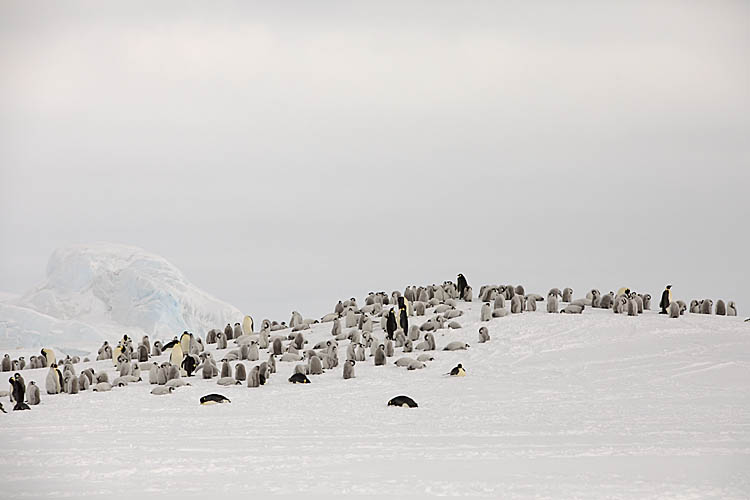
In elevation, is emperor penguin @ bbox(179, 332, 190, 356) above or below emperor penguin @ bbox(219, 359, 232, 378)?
above

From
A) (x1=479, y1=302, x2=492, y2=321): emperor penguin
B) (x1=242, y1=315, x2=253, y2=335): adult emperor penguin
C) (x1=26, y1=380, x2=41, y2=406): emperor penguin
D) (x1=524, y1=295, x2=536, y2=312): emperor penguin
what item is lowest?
(x1=26, y1=380, x2=41, y2=406): emperor penguin

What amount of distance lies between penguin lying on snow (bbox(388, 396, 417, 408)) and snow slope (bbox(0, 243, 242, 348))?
76.4ft

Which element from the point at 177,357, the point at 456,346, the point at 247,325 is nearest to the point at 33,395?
the point at 177,357

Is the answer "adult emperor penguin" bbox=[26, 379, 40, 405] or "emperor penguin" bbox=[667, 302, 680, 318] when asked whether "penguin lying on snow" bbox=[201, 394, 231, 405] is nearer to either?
"adult emperor penguin" bbox=[26, 379, 40, 405]

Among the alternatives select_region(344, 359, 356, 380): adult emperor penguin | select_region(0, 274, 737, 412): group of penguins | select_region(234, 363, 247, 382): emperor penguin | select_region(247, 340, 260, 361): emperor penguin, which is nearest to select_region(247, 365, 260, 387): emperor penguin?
select_region(0, 274, 737, 412): group of penguins

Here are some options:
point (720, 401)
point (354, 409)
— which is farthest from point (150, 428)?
point (720, 401)

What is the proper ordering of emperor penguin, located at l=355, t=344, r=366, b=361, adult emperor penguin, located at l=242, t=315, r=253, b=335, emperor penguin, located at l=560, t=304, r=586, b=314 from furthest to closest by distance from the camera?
1. adult emperor penguin, located at l=242, t=315, r=253, b=335
2. emperor penguin, located at l=560, t=304, r=586, b=314
3. emperor penguin, located at l=355, t=344, r=366, b=361

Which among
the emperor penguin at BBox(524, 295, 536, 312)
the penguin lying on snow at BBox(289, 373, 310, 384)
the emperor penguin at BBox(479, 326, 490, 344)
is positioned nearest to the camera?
the penguin lying on snow at BBox(289, 373, 310, 384)

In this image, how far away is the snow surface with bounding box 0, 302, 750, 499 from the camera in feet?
24.5

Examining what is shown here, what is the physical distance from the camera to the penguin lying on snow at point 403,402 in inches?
519

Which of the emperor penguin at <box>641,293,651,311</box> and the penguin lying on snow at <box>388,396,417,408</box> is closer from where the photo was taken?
the penguin lying on snow at <box>388,396,417,408</box>

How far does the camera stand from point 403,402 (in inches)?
522

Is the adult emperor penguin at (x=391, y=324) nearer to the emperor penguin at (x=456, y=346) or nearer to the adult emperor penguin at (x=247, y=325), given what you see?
the emperor penguin at (x=456, y=346)

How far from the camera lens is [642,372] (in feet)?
54.6
